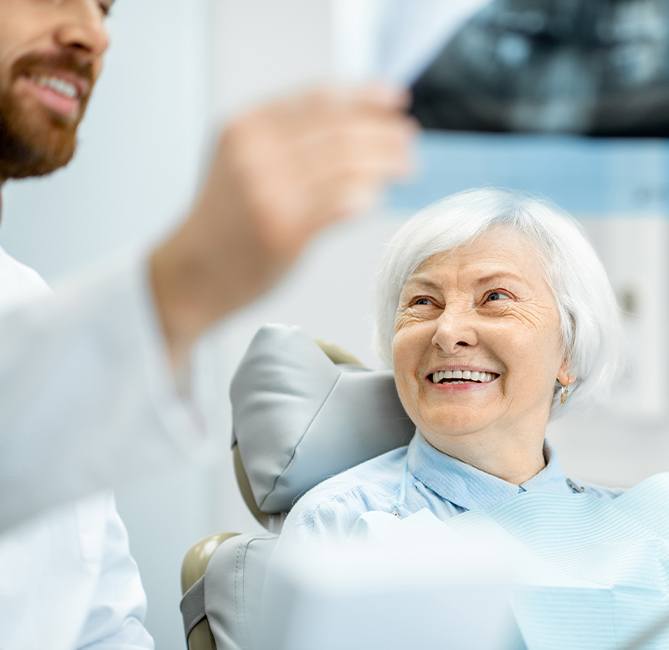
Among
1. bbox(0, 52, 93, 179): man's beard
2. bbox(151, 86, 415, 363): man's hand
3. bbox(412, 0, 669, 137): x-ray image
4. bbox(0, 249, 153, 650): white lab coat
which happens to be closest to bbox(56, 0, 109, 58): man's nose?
bbox(0, 52, 93, 179): man's beard

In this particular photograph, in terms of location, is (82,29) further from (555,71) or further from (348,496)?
(555,71)

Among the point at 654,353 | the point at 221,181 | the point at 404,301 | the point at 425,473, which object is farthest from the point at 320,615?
the point at 654,353

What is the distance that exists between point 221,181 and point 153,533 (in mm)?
2173

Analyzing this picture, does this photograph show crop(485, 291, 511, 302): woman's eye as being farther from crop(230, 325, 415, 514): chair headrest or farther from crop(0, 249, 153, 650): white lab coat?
crop(0, 249, 153, 650): white lab coat

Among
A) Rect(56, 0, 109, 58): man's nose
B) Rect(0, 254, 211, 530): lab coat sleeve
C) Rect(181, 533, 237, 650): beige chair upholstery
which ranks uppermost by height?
Rect(56, 0, 109, 58): man's nose

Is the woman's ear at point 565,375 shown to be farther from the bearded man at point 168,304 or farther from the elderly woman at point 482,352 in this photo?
the bearded man at point 168,304

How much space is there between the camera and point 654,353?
2875 millimetres

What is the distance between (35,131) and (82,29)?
169 millimetres

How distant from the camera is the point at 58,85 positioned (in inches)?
41.3

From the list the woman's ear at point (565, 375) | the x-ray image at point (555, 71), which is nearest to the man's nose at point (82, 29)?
the woman's ear at point (565, 375)

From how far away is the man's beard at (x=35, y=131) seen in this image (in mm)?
1037

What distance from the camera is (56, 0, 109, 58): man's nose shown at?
3.24ft

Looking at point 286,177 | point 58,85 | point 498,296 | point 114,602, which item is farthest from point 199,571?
point 286,177

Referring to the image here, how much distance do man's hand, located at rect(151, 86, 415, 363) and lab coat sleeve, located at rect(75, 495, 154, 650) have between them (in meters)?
0.88
